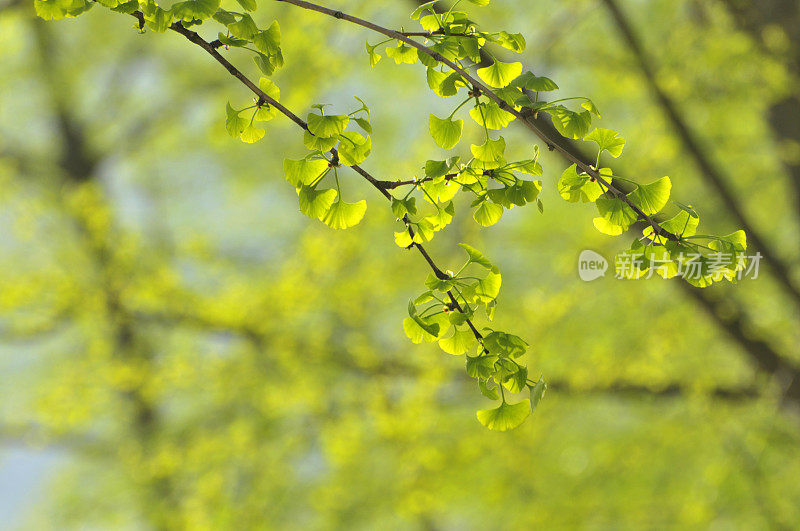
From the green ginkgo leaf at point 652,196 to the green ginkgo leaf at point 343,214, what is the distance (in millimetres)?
320

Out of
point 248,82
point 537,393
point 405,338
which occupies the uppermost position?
point 405,338

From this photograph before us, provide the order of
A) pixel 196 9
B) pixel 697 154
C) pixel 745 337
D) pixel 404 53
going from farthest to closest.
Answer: pixel 745 337
pixel 697 154
pixel 404 53
pixel 196 9

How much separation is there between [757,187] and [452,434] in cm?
253

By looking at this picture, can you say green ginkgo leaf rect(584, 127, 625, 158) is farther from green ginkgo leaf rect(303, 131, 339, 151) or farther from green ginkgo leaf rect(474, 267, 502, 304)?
green ginkgo leaf rect(303, 131, 339, 151)

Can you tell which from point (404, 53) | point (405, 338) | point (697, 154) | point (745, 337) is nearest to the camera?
point (404, 53)

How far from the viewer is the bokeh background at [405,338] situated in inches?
123

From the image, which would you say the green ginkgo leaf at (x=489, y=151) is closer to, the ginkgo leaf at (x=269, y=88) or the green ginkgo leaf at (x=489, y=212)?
the green ginkgo leaf at (x=489, y=212)

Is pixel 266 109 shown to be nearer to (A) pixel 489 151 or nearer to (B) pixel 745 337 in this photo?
(A) pixel 489 151

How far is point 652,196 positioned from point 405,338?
11.5 feet

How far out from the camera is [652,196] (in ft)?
2.58

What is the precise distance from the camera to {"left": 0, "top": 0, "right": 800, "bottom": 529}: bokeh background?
313 cm

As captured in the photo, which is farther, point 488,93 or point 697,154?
point 697,154

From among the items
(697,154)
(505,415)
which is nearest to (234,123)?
(505,415)

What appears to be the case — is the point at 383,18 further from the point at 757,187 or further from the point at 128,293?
the point at 757,187
